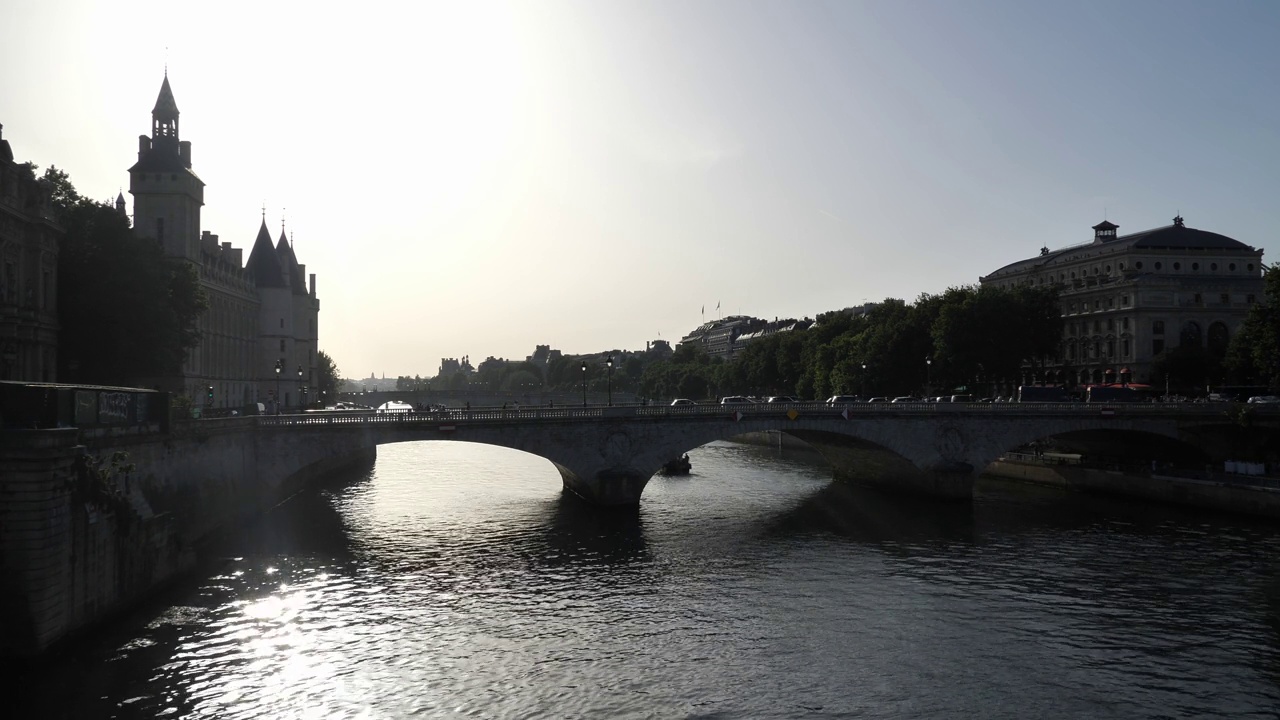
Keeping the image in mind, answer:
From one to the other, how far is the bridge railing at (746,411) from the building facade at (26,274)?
1283cm

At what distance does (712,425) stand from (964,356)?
45692mm

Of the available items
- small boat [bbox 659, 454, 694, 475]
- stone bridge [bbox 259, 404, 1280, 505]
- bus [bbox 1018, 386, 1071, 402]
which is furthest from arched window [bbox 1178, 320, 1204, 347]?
small boat [bbox 659, 454, 694, 475]

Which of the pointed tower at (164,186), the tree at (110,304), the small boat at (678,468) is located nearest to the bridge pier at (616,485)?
the small boat at (678,468)

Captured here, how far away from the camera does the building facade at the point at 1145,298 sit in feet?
349

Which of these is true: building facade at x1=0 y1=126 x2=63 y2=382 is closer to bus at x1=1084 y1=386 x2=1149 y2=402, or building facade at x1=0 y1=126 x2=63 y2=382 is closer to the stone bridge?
the stone bridge

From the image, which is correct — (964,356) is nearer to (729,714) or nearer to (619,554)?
(619,554)

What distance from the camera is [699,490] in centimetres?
6700

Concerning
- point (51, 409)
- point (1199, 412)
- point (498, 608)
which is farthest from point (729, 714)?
point (1199, 412)

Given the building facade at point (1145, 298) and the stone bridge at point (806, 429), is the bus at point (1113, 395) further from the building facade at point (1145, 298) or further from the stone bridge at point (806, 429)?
the building facade at point (1145, 298)

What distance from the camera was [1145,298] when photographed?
350 feet

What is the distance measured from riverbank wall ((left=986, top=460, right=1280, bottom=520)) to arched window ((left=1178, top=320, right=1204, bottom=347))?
48.5 m

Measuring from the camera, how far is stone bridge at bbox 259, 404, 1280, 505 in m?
51.3

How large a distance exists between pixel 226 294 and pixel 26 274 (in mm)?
43825

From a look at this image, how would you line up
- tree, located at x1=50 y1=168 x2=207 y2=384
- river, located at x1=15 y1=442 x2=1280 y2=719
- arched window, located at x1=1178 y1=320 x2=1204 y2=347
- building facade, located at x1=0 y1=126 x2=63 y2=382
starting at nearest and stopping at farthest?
river, located at x1=15 y1=442 x2=1280 y2=719, building facade, located at x1=0 y1=126 x2=63 y2=382, tree, located at x1=50 y1=168 x2=207 y2=384, arched window, located at x1=1178 y1=320 x2=1204 y2=347
